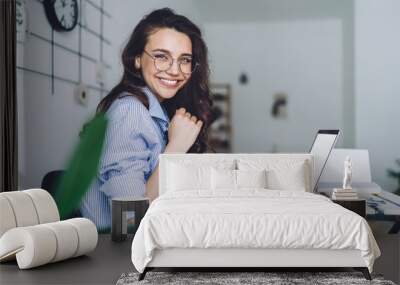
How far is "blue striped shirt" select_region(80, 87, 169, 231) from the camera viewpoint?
7.11 m

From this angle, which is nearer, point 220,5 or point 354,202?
point 354,202

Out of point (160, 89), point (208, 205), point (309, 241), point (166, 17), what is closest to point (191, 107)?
point (160, 89)

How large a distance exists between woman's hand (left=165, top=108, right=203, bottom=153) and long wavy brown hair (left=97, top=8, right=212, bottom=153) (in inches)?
1.8

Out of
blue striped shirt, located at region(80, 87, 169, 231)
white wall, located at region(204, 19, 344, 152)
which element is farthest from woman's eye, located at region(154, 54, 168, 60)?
white wall, located at region(204, 19, 344, 152)

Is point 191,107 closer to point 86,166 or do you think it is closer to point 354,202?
point 86,166

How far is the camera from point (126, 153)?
23.5ft

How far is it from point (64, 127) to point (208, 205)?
9.44ft

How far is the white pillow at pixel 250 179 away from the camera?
6098mm

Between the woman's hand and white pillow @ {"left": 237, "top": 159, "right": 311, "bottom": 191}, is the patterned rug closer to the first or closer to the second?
white pillow @ {"left": 237, "top": 159, "right": 311, "bottom": 191}

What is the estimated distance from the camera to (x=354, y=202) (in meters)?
6.07

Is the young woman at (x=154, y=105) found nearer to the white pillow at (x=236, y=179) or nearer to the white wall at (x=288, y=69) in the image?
the white wall at (x=288, y=69)

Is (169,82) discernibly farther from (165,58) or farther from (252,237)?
(252,237)

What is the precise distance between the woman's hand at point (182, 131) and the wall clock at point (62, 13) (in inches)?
60.8

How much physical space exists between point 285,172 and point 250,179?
0.40 m
